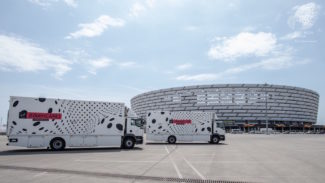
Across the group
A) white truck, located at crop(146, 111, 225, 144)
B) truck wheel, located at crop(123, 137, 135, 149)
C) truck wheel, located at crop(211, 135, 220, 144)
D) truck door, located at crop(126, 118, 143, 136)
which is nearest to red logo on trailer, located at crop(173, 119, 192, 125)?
white truck, located at crop(146, 111, 225, 144)

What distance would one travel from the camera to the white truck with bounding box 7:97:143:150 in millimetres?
18656

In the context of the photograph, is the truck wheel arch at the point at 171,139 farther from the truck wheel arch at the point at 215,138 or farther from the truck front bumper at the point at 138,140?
the truck front bumper at the point at 138,140

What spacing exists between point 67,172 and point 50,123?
10633mm

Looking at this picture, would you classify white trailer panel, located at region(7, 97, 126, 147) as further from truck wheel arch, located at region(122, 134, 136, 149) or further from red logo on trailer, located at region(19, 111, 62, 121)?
truck wheel arch, located at region(122, 134, 136, 149)

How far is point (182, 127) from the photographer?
29359 millimetres

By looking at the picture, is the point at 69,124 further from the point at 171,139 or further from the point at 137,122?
the point at 171,139

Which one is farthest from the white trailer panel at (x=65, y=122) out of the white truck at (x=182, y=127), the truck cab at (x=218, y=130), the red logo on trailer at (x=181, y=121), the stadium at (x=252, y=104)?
the stadium at (x=252, y=104)

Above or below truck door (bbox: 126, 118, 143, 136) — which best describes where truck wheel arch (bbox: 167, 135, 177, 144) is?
below

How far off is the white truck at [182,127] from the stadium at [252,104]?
4485 inches

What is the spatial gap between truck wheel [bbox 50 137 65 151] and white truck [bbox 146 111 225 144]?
420 inches

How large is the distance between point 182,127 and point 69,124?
43.4 ft

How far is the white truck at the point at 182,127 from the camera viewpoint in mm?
28828

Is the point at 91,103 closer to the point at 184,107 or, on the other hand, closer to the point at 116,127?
the point at 116,127

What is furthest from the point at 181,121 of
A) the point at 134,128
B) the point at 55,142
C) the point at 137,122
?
the point at 55,142
